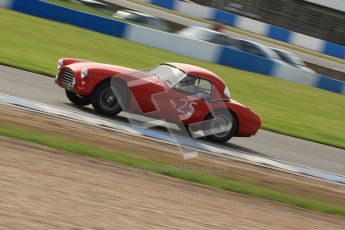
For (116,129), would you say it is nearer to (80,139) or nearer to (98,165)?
(80,139)

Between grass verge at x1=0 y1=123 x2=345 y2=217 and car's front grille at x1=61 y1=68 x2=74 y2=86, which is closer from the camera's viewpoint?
grass verge at x1=0 y1=123 x2=345 y2=217

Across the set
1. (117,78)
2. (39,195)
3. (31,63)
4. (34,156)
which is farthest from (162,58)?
(39,195)

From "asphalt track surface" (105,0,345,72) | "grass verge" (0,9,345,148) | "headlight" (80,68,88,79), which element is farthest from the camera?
"asphalt track surface" (105,0,345,72)

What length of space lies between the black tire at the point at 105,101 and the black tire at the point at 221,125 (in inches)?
62.7

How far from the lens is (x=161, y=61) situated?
20203 mm

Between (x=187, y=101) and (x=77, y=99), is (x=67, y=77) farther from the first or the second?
(x=187, y=101)

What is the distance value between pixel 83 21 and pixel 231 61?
5055mm

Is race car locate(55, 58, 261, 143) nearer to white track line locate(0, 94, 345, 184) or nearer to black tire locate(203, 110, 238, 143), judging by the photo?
black tire locate(203, 110, 238, 143)

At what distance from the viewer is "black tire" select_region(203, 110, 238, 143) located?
38.2 feet

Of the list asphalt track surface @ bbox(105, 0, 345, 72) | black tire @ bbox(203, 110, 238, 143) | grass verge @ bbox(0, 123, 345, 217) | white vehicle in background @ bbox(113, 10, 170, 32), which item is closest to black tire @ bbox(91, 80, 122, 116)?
black tire @ bbox(203, 110, 238, 143)

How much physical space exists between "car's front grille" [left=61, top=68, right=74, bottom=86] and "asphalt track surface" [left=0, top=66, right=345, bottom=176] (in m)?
0.47

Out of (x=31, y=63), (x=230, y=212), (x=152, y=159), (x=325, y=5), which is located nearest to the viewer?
(x=230, y=212)

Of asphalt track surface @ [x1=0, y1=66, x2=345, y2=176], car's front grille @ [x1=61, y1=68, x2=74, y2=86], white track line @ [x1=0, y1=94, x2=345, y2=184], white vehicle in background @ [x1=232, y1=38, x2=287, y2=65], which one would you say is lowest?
asphalt track surface @ [x1=0, y1=66, x2=345, y2=176]

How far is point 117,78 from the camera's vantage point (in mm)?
10875
